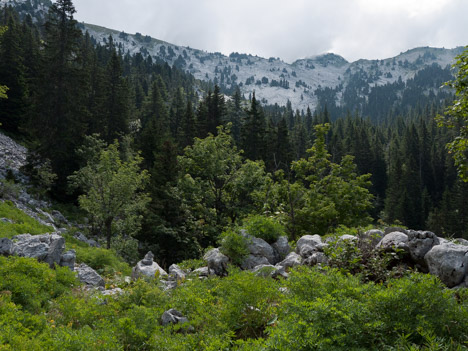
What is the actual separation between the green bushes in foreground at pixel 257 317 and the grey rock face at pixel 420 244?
1.90 meters

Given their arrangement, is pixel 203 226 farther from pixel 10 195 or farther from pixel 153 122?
pixel 153 122

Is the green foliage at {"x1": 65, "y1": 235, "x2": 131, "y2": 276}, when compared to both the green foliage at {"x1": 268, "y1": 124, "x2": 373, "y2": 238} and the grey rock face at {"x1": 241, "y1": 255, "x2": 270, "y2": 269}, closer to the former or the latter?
the grey rock face at {"x1": 241, "y1": 255, "x2": 270, "y2": 269}

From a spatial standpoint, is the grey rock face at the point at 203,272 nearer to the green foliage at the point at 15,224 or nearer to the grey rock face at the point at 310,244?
the grey rock face at the point at 310,244

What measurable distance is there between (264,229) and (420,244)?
518cm

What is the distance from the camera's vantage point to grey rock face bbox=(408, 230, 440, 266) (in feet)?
25.6

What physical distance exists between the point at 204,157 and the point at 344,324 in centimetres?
1820

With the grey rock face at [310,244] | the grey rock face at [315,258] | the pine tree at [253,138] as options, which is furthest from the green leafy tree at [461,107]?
the pine tree at [253,138]

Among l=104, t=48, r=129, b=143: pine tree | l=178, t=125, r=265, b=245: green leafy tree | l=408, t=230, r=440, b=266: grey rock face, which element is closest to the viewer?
l=408, t=230, r=440, b=266: grey rock face

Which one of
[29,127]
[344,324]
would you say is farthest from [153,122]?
[344,324]

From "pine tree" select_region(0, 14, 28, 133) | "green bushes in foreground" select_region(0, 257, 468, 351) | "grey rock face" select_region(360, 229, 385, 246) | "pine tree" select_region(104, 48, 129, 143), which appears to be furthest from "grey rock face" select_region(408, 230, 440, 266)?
"pine tree" select_region(0, 14, 28, 133)

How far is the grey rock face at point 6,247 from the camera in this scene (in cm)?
965

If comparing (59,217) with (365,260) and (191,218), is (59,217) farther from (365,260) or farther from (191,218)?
(365,260)

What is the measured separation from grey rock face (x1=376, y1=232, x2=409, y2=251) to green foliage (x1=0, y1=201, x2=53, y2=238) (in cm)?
1222

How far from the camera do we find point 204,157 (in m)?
21.8
